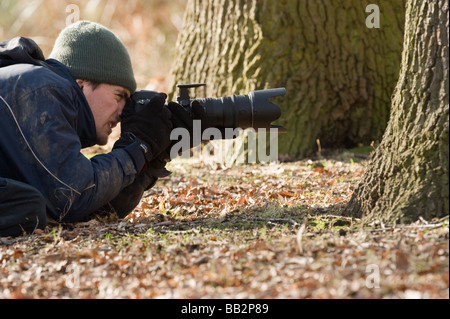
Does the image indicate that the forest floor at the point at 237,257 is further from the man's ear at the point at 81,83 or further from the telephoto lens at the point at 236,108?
the man's ear at the point at 81,83

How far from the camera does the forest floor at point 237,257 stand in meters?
2.16

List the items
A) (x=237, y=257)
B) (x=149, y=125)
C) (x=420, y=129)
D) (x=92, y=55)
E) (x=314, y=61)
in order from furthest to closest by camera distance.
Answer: (x=314, y=61) → (x=92, y=55) → (x=149, y=125) → (x=420, y=129) → (x=237, y=257)

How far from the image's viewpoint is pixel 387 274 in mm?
2145

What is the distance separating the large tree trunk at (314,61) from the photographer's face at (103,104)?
2239mm

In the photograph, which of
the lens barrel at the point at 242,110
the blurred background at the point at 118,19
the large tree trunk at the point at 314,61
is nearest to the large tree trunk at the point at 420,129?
the lens barrel at the point at 242,110

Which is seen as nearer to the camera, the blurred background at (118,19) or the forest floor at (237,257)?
the forest floor at (237,257)

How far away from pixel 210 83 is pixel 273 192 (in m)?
2.14

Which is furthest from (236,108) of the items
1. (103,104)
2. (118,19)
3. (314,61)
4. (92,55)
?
(118,19)

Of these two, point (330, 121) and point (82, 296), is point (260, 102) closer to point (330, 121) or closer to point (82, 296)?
point (82, 296)

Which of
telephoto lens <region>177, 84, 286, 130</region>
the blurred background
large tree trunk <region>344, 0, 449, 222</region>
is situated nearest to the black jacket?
telephoto lens <region>177, 84, 286, 130</region>

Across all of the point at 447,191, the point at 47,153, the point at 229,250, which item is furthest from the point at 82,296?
the point at 447,191

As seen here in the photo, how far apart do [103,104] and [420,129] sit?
1925 millimetres

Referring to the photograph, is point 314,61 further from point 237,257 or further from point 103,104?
point 237,257

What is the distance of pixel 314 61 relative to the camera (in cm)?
575
